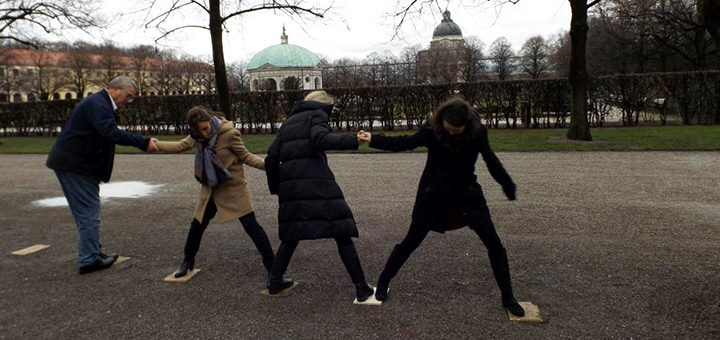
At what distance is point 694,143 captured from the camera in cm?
1344

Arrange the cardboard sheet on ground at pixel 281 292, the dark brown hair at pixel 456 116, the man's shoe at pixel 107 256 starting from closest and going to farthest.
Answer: the dark brown hair at pixel 456 116
the cardboard sheet on ground at pixel 281 292
the man's shoe at pixel 107 256

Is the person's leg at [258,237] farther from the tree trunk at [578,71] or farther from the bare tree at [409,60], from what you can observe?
the bare tree at [409,60]

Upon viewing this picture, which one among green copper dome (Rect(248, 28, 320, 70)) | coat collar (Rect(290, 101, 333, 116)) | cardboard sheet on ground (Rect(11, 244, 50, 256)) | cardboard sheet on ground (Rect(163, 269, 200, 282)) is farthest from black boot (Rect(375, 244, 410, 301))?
green copper dome (Rect(248, 28, 320, 70))

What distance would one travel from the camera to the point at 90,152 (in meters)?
4.89

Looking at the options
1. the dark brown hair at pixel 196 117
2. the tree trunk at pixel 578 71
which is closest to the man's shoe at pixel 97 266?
the dark brown hair at pixel 196 117

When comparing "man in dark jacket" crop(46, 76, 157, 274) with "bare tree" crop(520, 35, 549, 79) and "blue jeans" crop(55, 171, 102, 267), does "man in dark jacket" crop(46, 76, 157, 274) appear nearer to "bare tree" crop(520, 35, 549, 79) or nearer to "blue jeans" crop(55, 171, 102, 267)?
"blue jeans" crop(55, 171, 102, 267)

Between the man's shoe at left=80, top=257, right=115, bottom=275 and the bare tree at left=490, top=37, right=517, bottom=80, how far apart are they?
58.5m

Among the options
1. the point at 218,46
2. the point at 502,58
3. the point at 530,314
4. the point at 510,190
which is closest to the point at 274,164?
the point at 510,190

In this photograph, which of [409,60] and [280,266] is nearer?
[280,266]

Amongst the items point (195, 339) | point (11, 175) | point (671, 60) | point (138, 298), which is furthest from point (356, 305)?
point (671, 60)

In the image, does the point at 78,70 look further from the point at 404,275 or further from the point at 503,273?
the point at 503,273

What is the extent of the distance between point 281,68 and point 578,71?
66178mm

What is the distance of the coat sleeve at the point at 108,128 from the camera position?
15.4 ft

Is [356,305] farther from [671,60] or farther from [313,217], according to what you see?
[671,60]
